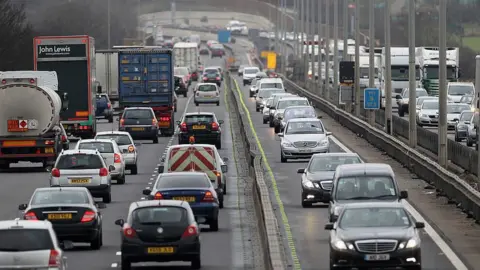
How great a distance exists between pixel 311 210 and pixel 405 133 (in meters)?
28.4

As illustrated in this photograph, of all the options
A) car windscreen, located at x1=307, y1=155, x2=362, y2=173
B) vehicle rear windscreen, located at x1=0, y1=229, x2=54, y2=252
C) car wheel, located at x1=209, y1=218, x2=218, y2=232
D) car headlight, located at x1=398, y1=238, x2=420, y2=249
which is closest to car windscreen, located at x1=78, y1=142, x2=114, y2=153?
car windscreen, located at x1=307, y1=155, x2=362, y2=173

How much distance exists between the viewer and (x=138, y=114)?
65688mm

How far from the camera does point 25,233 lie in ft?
73.7

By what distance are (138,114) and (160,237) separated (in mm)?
39962

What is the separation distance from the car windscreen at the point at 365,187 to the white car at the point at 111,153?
616 inches

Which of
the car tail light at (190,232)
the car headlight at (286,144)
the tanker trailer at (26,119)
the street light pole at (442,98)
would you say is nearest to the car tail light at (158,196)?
the car tail light at (190,232)

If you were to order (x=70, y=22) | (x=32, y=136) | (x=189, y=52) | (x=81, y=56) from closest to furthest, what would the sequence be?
(x=32, y=136) → (x=81, y=56) → (x=70, y=22) → (x=189, y=52)

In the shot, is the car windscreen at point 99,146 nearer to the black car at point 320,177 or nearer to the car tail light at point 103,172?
the car tail light at point 103,172

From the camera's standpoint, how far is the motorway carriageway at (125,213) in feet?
91.8

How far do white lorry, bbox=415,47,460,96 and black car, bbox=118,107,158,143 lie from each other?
1062 inches

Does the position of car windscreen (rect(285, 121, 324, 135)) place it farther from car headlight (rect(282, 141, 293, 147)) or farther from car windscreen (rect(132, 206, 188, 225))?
car windscreen (rect(132, 206, 188, 225))

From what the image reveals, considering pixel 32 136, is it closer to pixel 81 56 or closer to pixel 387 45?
pixel 81 56

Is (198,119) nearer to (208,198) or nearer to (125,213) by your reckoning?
(125,213)

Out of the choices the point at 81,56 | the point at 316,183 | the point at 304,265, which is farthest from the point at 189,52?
the point at 304,265
